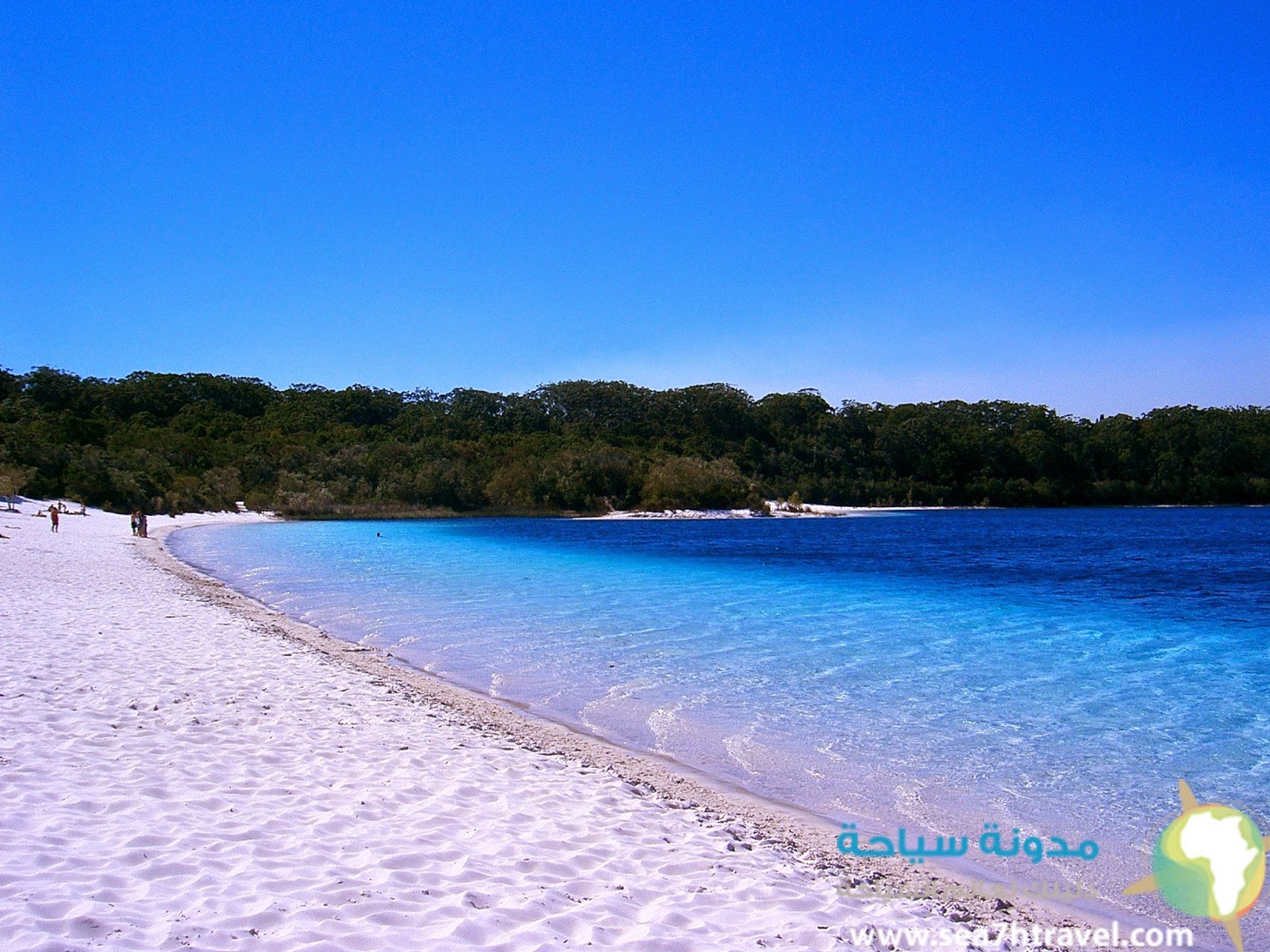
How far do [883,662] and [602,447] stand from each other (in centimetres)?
6956

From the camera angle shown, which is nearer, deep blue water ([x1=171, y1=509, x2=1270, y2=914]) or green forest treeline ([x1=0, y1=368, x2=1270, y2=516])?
deep blue water ([x1=171, y1=509, x2=1270, y2=914])

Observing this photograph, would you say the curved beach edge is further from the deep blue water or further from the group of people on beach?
the group of people on beach


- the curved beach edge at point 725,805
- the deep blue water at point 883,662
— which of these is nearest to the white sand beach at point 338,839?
the curved beach edge at point 725,805

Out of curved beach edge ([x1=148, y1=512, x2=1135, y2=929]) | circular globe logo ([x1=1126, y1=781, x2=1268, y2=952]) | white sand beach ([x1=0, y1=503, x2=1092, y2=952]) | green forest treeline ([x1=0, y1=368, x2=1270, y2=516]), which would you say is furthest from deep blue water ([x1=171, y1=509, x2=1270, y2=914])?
green forest treeline ([x1=0, y1=368, x2=1270, y2=516])

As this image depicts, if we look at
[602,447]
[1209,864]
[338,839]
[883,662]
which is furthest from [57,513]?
[602,447]

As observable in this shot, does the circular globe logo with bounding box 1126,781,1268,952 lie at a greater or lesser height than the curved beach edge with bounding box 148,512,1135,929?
Answer: lesser

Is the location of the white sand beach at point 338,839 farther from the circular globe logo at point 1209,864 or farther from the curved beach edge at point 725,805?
the circular globe logo at point 1209,864

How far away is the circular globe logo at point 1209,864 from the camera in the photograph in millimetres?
4762

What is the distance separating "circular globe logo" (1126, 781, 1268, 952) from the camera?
4.76m

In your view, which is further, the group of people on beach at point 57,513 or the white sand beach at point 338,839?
the group of people on beach at point 57,513

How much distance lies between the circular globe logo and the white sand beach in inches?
69.4

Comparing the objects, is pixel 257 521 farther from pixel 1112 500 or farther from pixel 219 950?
pixel 1112 500

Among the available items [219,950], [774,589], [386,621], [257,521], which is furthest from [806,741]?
[257,521]

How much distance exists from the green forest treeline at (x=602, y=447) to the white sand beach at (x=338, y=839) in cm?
5700
